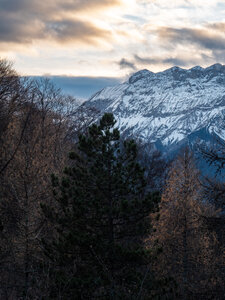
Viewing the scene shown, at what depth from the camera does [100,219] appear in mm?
13930

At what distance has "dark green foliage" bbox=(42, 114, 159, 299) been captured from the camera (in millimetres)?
13352

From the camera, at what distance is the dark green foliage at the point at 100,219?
43.8ft

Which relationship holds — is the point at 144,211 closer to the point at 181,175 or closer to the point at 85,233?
the point at 85,233

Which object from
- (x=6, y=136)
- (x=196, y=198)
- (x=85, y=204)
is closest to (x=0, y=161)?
(x=6, y=136)

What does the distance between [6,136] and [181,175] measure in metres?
9.66

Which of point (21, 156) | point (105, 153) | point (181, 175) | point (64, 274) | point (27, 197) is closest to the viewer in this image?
point (64, 274)

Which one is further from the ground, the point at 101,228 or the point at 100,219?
the point at 100,219

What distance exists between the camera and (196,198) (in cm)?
1772

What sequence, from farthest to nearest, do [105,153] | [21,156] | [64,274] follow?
[21,156]
[105,153]
[64,274]

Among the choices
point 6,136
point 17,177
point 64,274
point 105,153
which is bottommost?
point 64,274

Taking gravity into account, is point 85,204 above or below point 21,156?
below

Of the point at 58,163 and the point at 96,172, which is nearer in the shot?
the point at 96,172

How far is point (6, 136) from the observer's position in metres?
19.1

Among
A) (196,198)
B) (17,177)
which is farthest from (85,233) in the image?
(196,198)
